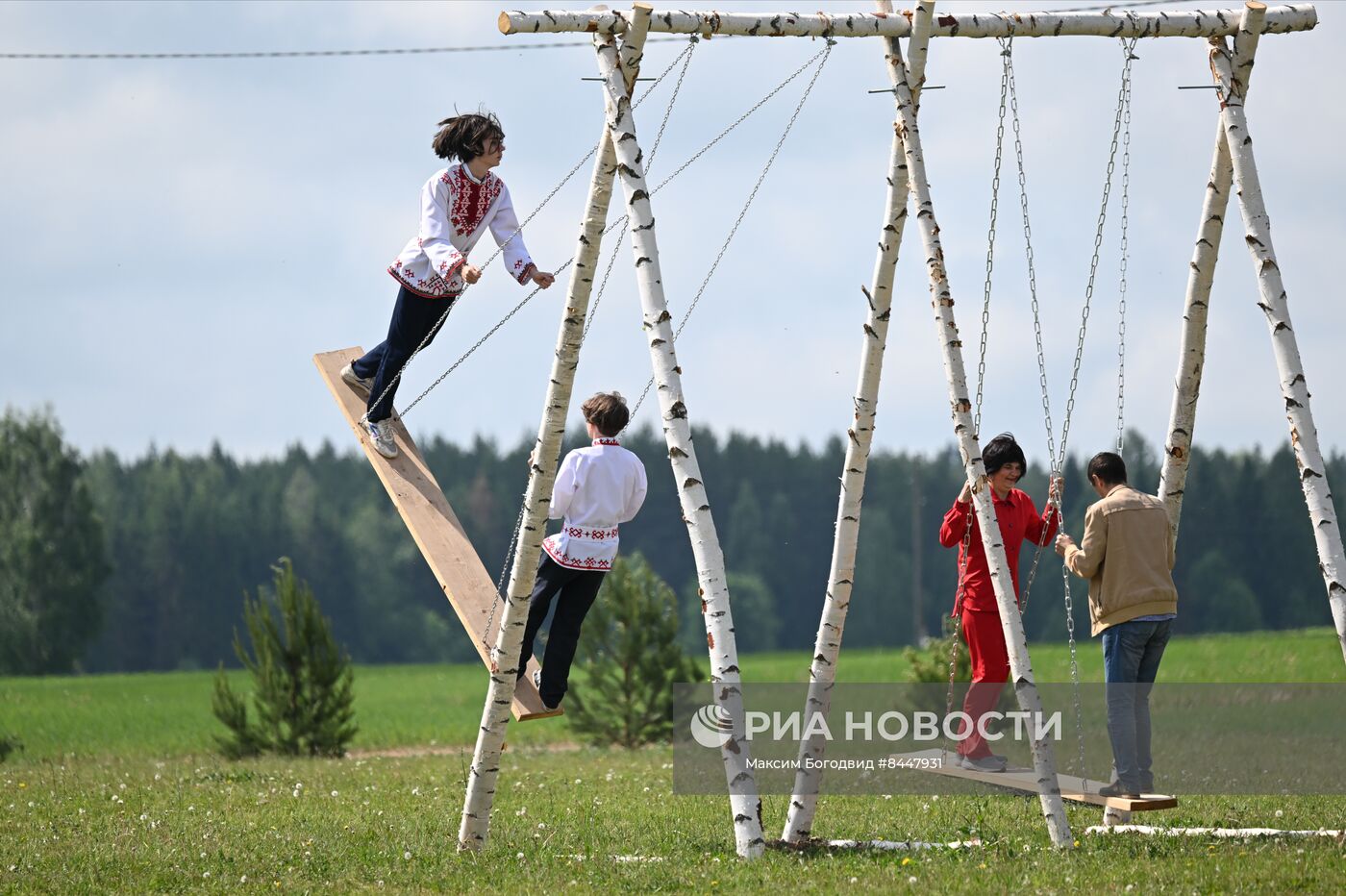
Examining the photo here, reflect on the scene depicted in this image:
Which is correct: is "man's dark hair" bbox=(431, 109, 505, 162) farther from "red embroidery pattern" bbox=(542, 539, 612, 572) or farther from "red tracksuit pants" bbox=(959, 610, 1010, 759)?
"red tracksuit pants" bbox=(959, 610, 1010, 759)

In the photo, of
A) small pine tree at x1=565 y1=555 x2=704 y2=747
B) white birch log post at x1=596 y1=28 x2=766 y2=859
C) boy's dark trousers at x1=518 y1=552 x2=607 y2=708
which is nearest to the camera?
white birch log post at x1=596 y1=28 x2=766 y2=859

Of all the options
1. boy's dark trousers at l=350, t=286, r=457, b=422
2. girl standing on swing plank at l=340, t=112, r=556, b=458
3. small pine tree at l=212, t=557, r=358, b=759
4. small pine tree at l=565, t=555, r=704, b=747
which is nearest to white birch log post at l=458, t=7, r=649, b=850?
girl standing on swing plank at l=340, t=112, r=556, b=458

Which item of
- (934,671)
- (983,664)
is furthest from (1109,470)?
(934,671)

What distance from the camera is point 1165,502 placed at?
383 inches

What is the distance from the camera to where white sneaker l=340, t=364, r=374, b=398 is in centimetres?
1064

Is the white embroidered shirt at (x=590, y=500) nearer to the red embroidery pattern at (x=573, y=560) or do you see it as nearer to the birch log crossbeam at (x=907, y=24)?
the red embroidery pattern at (x=573, y=560)

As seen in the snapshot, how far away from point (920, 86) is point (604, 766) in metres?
9.47

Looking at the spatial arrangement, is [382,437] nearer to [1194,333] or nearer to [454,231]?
[454,231]

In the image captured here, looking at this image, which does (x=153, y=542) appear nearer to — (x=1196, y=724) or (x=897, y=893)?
(x=1196, y=724)

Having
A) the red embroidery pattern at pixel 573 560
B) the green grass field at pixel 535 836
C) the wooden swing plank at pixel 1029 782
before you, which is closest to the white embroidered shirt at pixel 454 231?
the red embroidery pattern at pixel 573 560

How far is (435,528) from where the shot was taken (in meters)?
10.0

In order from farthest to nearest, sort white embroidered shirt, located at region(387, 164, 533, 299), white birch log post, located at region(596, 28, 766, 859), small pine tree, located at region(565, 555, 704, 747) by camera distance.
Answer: small pine tree, located at region(565, 555, 704, 747), white embroidered shirt, located at region(387, 164, 533, 299), white birch log post, located at region(596, 28, 766, 859)

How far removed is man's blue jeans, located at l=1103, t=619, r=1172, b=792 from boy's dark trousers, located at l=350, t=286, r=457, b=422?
4564 millimetres

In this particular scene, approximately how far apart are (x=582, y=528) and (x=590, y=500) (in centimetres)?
18
